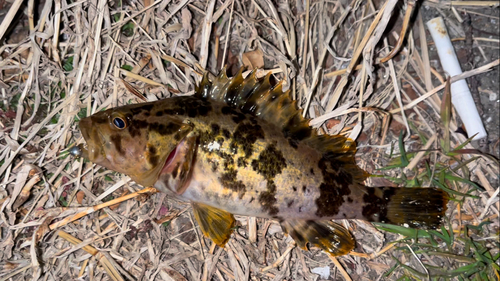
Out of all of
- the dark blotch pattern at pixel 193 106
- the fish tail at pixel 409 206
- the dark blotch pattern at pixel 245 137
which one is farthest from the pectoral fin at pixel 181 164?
the fish tail at pixel 409 206

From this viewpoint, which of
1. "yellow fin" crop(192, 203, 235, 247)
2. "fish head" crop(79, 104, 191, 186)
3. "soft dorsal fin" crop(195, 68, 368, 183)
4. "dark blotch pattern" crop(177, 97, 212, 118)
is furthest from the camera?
"yellow fin" crop(192, 203, 235, 247)

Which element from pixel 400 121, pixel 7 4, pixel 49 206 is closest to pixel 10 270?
pixel 49 206

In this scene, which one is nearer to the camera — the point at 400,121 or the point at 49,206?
the point at 49,206

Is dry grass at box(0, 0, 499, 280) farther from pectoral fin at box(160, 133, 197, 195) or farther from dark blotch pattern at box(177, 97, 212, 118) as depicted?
pectoral fin at box(160, 133, 197, 195)

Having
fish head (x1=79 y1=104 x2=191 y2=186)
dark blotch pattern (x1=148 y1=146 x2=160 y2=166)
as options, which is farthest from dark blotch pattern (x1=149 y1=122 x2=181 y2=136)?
dark blotch pattern (x1=148 y1=146 x2=160 y2=166)

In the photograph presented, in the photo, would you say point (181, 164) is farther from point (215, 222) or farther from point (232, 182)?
point (215, 222)

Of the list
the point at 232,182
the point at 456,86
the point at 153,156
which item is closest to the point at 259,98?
the point at 232,182

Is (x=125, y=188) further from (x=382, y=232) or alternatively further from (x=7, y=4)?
(x=382, y=232)
